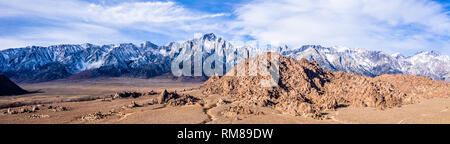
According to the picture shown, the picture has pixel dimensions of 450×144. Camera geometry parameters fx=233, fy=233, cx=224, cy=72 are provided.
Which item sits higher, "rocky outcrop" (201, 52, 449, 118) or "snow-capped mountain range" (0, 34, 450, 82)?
"snow-capped mountain range" (0, 34, 450, 82)

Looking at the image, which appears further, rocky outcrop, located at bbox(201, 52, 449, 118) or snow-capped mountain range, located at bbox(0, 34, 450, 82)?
snow-capped mountain range, located at bbox(0, 34, 450, 82)

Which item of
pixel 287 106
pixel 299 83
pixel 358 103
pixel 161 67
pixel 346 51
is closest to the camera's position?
pixel 287 106

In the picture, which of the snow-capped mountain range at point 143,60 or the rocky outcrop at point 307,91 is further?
the snow-capped mountain range at point 143,60

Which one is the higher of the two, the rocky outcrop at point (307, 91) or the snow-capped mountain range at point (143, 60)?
the snow-capped mountain range at point (143, 60)

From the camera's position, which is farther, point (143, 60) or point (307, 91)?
point (143, 60)

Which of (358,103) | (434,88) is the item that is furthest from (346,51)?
(358,103)

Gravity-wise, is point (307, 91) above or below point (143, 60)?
below
